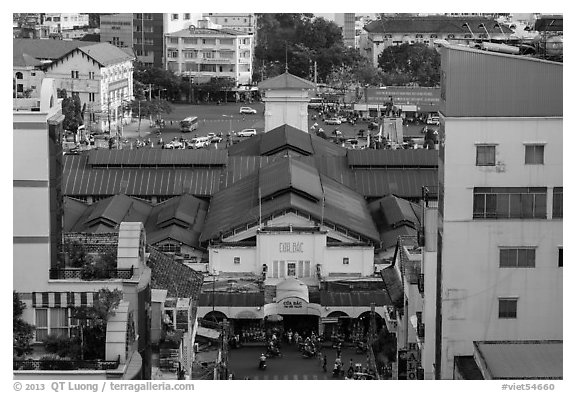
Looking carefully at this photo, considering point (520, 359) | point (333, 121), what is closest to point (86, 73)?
point (333, 121)

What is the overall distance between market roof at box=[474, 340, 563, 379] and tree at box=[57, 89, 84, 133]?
55.8 metres

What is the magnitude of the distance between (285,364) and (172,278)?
4.27 m

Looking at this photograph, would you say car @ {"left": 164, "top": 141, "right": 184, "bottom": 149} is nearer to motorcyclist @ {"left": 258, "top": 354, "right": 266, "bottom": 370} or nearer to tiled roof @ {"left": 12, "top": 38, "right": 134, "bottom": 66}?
tiled roof @ {"left": 12, "top": 38, "right": 134, "bottom": 66}

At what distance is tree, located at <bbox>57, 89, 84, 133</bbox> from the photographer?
7725cm

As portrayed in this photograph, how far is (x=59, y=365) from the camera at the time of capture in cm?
1934

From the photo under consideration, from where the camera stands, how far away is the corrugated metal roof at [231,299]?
1497 inches

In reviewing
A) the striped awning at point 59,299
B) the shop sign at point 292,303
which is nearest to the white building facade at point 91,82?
the shop sign at point 292,303

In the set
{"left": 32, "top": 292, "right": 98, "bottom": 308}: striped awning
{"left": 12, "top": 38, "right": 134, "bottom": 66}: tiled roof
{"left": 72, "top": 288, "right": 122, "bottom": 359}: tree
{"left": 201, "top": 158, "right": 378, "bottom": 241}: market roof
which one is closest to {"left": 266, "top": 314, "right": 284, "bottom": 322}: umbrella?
{"left": 201, "top": 158, "right": 378, "bottom": 241}: market roof

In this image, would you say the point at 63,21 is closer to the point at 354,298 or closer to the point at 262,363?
the point at 354,298

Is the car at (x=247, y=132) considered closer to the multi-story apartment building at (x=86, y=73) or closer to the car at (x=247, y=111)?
the multi-story apartment building at (x=86, y=73)

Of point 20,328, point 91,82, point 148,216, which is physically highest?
point 20,328

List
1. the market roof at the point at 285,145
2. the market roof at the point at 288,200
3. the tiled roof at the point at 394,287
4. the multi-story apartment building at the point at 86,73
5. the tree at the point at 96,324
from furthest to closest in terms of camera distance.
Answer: the multi-story apartment building at the point at 86,73, the market roof at the point at 285,145, the market roof at the point at 288,200, the tiled roof at the point at 394,287, the tree at the point at 96,324

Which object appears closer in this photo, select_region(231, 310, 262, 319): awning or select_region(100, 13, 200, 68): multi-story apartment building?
select_region(231, 310, 262, 319): awning

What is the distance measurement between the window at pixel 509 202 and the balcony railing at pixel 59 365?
20.6ft
